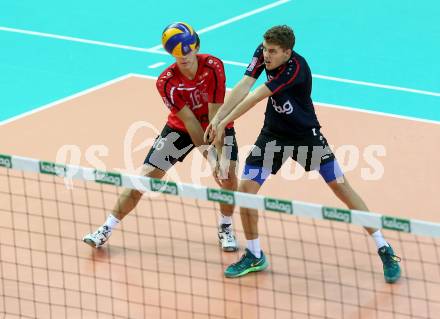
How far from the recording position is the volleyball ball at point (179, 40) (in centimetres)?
1134

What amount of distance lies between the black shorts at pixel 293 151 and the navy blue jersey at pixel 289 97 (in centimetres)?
7

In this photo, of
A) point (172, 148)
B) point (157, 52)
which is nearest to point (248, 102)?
point (172, 148)

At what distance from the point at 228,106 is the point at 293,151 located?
2.96 feet

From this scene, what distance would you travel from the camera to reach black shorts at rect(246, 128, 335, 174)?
37.4 ft

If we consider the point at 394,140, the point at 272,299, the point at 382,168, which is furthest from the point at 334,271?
the point at 394,140

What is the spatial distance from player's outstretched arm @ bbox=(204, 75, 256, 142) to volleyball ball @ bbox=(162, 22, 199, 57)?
0.71 metres

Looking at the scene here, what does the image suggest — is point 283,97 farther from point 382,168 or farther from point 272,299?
point 382,168

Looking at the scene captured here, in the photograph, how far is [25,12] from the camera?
2114 cm

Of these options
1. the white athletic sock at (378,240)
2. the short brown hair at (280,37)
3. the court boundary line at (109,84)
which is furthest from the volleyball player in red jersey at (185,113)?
the court boundary line at (109,84)

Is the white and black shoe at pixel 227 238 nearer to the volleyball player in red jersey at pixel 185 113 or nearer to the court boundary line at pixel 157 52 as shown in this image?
the volleyball player in red jersey at pixel 185 113

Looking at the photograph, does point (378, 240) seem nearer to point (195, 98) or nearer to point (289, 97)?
point (289, 97)

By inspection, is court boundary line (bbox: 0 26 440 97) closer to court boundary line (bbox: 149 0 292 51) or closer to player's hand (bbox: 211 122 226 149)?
court boundary line (bbox: 149 0 292 51)

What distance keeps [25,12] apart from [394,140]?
9272 millimetres

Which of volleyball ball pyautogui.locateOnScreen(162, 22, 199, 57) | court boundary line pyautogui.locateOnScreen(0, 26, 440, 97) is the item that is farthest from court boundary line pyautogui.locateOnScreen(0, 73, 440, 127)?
volleyball ball pyautogui.locateOnScreen(162, 22, 199, 57)
